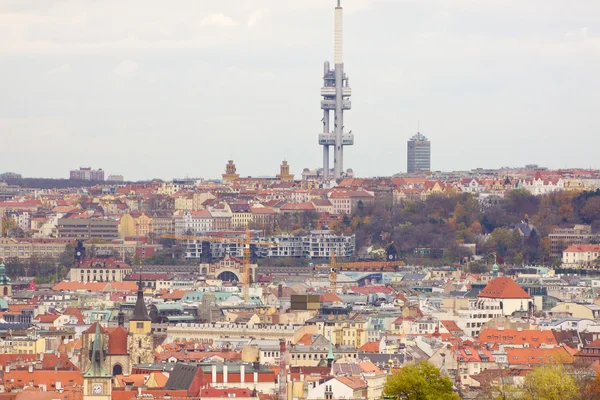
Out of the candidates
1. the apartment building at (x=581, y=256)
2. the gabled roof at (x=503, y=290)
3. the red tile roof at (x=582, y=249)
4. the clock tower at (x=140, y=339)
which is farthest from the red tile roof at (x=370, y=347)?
the red tile roof at (x=582, y=249)

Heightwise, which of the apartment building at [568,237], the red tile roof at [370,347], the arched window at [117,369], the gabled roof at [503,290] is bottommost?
the arched window at [117,369]

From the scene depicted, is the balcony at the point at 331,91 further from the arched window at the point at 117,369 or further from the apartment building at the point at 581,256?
the arched window at the point at 117,369

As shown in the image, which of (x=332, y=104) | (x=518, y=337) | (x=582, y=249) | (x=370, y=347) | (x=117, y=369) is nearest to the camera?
(x=117, y=369)

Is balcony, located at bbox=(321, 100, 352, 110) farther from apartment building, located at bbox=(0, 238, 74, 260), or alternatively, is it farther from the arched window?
the arched window

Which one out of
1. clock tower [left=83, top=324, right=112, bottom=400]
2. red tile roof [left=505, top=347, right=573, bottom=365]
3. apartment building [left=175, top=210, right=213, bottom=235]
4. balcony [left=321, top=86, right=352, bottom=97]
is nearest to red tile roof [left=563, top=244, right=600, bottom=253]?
apartment building [left=175, top=210, right=213, bottom=235]

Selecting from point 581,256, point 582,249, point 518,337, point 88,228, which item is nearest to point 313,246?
point 88,228

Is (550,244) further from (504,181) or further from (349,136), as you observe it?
(349,136)

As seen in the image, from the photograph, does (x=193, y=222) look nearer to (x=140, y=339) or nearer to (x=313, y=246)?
(x=313, y=246)
